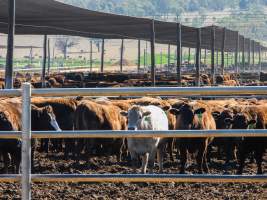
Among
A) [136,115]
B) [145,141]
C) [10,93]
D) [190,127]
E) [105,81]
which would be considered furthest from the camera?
[105,81]

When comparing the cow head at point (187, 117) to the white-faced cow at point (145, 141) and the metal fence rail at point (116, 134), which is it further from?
the metal fence rail at point (116, 134)

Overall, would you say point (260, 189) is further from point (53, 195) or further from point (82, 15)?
point (82, 15)

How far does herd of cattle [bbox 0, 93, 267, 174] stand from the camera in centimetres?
913

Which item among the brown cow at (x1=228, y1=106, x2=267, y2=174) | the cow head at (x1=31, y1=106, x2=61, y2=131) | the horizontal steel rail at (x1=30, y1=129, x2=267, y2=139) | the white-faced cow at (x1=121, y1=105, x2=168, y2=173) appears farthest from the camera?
the cow head at (x1=31, y1=106, x2=61, y2=131)

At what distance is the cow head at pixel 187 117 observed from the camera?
9352 millimetres

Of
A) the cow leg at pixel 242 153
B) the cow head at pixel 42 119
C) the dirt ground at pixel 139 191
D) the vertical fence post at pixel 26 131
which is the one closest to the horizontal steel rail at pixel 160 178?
the vertical fence post at pixel 26 131

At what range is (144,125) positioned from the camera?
9.01 m

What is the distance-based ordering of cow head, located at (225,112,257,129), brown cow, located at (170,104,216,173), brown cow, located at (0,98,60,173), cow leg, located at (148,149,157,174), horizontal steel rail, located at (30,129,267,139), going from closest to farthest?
horizontal steel rail, located at (30,129,267,139), brown cow, located at (0,98,60,173), cow leg, located at (148,149,157,174), brown cow, located at (170,104,216,173), cow head, located at (225,112,257,129)

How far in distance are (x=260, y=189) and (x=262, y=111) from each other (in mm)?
2862

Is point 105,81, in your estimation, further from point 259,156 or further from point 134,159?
point 259,156

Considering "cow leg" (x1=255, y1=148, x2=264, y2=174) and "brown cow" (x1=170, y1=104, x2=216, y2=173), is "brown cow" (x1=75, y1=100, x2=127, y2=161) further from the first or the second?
"cow leg" (x1=255, y1=148, x2=264, y2=174)

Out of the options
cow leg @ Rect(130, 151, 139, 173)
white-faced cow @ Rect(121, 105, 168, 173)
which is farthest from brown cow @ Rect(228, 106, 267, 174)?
cow leg @ Rect(130, 151, 139, 173)

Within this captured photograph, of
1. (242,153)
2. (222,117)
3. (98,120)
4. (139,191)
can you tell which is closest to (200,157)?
(242,153)

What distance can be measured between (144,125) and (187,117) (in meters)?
0.81
